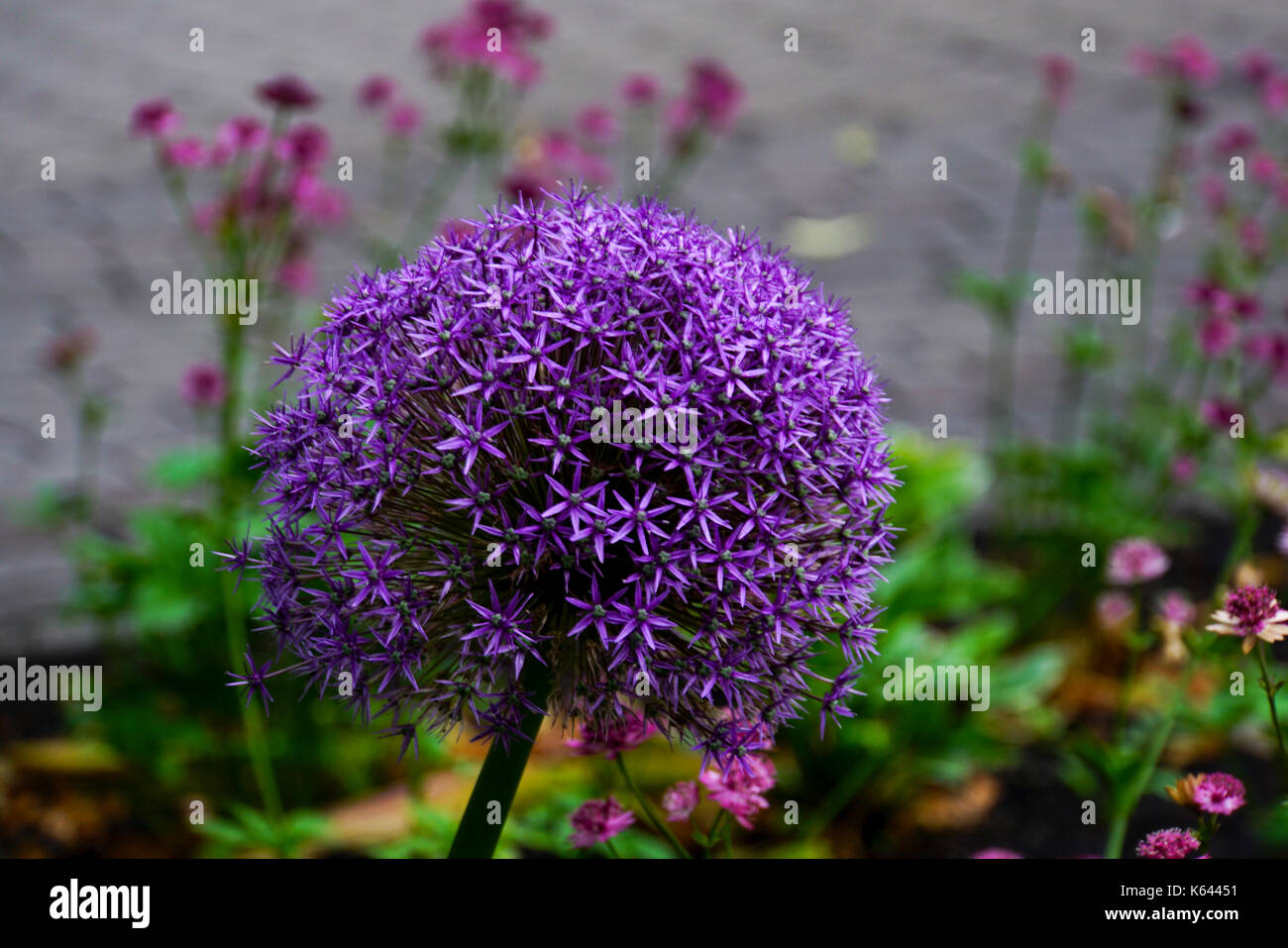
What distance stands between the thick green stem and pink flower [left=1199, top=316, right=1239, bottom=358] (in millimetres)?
3163

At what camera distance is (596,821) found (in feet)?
8.80

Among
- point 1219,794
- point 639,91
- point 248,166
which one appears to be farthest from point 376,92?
point 1219,794

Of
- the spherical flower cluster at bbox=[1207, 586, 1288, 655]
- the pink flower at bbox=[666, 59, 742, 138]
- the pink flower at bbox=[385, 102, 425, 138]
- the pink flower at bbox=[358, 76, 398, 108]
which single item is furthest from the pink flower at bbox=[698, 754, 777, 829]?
the pink flower at bbox=[385, 102, 425, 138]

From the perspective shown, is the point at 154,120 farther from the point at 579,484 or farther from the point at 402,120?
the point at 579,484

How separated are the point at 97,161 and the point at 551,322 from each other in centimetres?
957

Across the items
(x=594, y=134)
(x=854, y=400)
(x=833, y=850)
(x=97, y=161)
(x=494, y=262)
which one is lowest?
(x=833, y=850)

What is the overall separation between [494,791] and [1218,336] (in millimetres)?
3320

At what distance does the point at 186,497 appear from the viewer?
6.73 meters

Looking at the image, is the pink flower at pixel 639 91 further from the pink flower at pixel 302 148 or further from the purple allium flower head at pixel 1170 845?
the purple allium flower head at pixel 1170 845

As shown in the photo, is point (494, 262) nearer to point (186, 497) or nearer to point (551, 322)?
point (551, 322)

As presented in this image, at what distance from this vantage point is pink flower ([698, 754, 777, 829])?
8.59ft

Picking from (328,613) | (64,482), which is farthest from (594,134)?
(328,613)

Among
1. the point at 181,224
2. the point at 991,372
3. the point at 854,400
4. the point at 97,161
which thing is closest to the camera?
the point at 854,400

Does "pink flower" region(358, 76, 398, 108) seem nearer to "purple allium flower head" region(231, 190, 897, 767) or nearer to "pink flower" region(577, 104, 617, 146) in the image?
"pink flower" region(577, 104, 617, 146)
